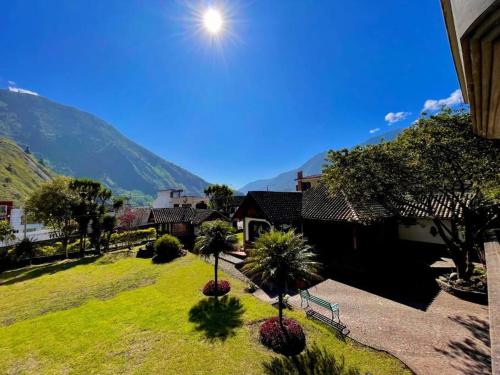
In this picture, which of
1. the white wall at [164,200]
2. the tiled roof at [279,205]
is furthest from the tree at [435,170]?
the white wall at [164,200]

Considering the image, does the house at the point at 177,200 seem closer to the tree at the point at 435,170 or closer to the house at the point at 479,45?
the tree at the point at 435,170


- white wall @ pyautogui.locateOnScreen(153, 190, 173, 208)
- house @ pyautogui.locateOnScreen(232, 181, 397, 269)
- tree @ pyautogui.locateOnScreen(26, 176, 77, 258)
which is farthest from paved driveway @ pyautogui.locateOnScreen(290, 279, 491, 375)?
white wall @ pyautogui.locateOnScreen(153, 190, 173, 208)

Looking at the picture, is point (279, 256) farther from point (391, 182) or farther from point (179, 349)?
point (391, 182)

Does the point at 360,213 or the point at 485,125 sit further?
the point at 360,213

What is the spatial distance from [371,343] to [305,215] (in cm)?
1255

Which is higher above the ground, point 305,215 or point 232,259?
point 305,215

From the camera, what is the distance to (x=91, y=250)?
3597 cm

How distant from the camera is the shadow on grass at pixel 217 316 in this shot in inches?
453

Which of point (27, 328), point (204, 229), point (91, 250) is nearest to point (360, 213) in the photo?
point (204, 229)

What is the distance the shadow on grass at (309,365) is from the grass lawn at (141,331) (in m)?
0.39

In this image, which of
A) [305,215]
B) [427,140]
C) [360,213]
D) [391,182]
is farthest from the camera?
[305,215]

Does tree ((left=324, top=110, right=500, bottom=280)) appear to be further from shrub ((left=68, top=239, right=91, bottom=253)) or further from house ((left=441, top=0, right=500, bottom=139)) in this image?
shrub ((left=68, top=239, right=91, bottom=253))

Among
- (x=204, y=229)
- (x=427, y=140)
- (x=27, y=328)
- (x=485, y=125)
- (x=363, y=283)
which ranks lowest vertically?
(x=27, y=328)

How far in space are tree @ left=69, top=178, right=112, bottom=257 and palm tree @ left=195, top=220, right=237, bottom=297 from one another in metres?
25.7
